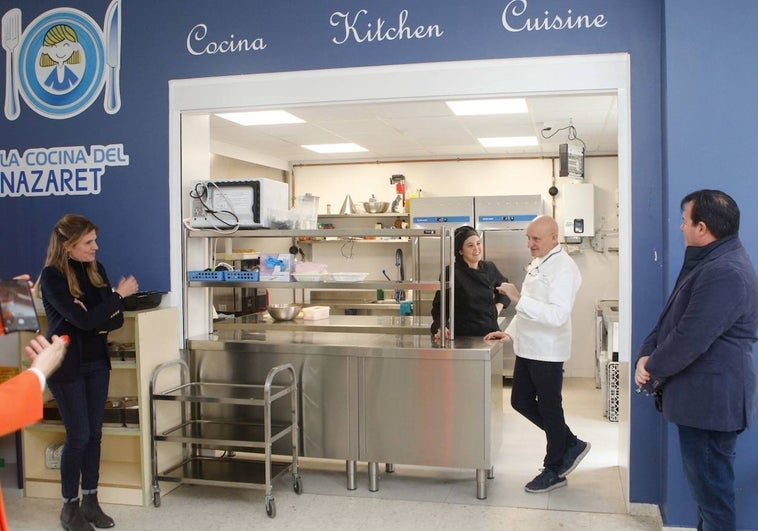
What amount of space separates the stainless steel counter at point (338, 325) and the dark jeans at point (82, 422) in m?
1.60

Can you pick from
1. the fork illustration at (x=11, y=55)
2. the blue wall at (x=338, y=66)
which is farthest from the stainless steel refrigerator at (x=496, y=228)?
the fork illustration at (x=11, y=55)

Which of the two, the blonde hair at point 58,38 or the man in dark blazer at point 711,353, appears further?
the blonde hair at point 58,38

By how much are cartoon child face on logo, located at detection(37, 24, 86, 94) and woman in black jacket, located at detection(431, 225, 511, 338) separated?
2.51m

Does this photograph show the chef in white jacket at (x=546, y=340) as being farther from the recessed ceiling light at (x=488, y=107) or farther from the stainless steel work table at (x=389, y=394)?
the recessed ceiling light at (x=488, y=107)

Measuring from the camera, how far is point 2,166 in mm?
4414

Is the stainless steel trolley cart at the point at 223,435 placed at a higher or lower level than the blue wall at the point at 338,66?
lower

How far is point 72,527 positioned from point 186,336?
3.97 feet

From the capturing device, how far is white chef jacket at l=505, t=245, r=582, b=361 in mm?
Result: 3816

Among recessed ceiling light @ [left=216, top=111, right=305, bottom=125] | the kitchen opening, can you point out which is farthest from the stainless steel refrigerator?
recessed ceiling light @ [left=216, top=111, right=305, bottom=125]

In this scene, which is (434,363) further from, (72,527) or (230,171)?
(230,171)

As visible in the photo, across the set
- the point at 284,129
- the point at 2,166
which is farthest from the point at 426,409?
the point at 284,129

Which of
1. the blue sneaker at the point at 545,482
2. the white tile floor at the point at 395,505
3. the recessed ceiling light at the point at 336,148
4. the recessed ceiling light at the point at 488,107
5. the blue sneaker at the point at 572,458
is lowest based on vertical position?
the white tile floor at the point at 395,505

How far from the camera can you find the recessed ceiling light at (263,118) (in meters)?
5.97

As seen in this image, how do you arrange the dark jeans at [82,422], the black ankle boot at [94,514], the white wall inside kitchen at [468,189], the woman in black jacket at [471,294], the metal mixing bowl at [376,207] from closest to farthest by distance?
the dark jeans at [82,422] → the black ankle boot at [94,514] → the woman in black jacket at [471,294] → the white wall inside kitchen at [468,189] → the metal mixing bowl at [376,207]
